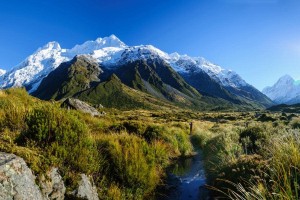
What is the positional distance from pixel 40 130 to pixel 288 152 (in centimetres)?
736

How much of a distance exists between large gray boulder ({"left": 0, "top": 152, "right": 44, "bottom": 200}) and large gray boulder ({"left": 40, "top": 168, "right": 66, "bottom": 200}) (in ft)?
1.05

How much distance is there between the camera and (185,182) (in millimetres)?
15453

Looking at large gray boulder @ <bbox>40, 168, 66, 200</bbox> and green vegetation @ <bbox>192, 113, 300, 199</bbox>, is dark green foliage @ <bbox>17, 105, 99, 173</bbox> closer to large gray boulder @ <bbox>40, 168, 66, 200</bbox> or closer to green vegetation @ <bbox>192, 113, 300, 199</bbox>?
large gray boulder @ <bbox>40, 168, 66, 200</bbox>

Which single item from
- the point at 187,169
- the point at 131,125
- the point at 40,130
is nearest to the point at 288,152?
the point at 40,130

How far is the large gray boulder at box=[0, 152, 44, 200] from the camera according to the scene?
6.81 meters

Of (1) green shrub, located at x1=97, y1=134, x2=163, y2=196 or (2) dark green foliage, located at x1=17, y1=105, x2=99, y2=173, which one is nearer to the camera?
(2) dark green foliage, located at x1=17, y1=105, x2=99, y2=173

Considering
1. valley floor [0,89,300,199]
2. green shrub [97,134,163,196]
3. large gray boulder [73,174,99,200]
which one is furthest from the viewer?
green shrub [97,134,163,196]

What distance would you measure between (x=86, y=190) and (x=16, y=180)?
9.10 feet

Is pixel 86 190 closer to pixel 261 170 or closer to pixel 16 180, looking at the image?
pixel 16 180

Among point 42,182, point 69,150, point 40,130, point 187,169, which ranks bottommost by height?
point 187,169

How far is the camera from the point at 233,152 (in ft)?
48.0

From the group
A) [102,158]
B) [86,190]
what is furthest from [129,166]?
[86,190]

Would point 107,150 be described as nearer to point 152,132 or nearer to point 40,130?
point 40,130

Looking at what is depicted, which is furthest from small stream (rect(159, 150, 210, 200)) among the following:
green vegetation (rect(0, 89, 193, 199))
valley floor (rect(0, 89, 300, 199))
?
green vegetation (rect(0, 89, 193, 199))
